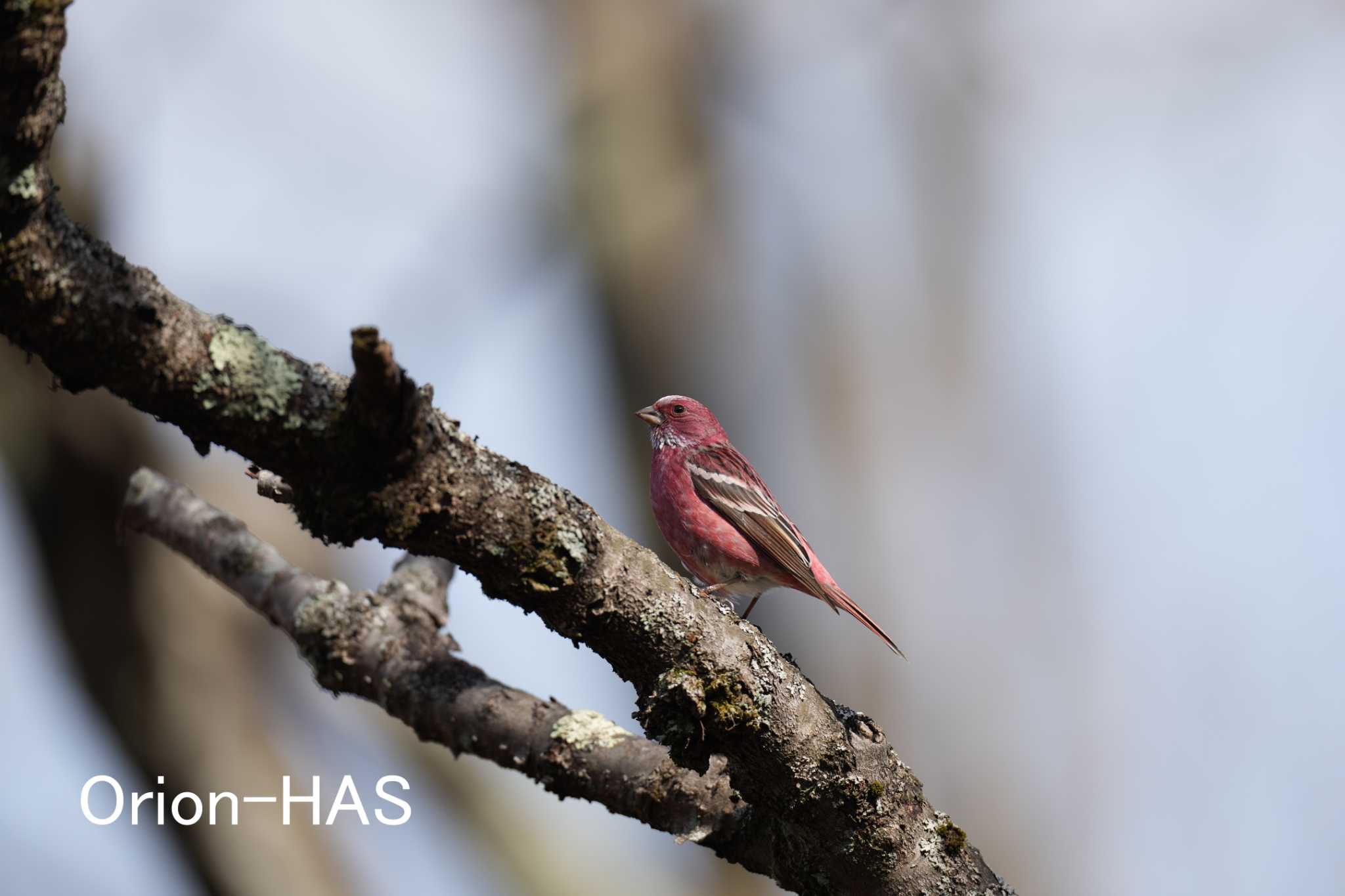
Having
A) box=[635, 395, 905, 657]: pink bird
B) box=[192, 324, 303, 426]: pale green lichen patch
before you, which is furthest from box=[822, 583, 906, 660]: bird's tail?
box=[192, 324, 303, 426]: pale green lichen patch

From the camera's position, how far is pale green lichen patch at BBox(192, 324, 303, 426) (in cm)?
219

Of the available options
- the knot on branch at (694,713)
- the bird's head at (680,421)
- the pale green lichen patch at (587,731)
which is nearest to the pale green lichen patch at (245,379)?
the knot on branch at (694,713)

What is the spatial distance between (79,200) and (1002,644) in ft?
24.9

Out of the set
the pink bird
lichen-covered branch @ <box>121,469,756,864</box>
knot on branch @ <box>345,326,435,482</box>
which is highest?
the pink bird

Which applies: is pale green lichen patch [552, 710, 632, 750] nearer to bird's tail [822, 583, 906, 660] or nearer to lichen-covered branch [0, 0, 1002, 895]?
lichen-covered branch [0, 0, 1002, 895]

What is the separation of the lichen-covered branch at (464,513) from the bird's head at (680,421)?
11.7 feet

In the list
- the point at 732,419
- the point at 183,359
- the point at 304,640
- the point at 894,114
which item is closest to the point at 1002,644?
the point at 732,419

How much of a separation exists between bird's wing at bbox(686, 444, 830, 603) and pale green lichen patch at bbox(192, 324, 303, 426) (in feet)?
12.4

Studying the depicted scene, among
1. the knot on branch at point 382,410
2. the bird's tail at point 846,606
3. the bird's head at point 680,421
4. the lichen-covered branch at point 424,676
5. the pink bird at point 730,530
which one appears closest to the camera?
the knot on branch at point 382,410

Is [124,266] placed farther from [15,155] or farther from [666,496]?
[666,496]

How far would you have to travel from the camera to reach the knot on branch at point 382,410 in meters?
2.14

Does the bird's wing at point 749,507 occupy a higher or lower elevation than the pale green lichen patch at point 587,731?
higher

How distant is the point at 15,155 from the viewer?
6.37 feet

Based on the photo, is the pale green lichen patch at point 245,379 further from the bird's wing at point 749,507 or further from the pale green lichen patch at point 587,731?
the bird's wing at point 749,507
